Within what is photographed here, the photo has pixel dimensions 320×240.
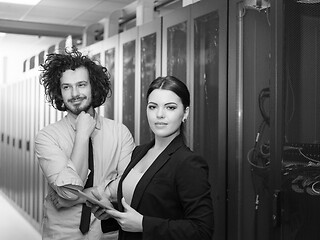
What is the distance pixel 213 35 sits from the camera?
8.36 ft

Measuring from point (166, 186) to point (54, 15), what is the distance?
5441 mm

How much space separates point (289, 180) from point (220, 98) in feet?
2.05

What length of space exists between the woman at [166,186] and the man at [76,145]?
34 centimetres

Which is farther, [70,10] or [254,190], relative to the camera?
[70,10]

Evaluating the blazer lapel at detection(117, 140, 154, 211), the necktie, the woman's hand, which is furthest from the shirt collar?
the woman's hand

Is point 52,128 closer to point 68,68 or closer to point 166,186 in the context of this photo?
point 68,68

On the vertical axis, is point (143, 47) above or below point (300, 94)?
above

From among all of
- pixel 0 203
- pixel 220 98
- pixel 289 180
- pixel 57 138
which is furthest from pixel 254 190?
pixel 0 203

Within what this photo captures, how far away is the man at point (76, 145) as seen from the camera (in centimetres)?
195

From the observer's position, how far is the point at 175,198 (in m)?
1.45

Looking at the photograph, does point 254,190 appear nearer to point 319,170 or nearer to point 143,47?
point 319,170

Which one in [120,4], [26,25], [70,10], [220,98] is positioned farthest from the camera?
[70,10]

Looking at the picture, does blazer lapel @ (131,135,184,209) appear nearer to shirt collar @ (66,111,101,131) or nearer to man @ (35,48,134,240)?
man @ (35,48,134,240)

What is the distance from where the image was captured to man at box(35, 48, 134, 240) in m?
1.95
